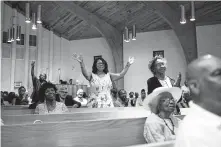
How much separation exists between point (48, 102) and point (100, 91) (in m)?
0.80

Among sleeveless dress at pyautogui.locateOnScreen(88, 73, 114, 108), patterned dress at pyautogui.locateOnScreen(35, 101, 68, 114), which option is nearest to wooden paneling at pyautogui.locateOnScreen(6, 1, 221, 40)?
sleeveless dress at pyautogui.locateOnScreen(88, 73, 114, 108)

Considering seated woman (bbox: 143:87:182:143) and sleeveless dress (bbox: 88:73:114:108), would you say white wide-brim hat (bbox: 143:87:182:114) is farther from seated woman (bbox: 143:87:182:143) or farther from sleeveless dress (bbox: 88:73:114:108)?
sleeveless dress (bbox: 88:73:114:108)

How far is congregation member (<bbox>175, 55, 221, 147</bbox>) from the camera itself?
2.73 feet

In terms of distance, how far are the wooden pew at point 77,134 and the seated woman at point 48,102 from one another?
165 centimetres

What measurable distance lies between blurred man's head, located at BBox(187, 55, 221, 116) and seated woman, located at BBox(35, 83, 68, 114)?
10.4ft

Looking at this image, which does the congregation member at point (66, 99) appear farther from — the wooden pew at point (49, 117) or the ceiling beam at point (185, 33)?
the ceiling beam at point (185, 33)

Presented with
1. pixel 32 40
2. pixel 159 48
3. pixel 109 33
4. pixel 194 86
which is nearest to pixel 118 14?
pixel 109 33

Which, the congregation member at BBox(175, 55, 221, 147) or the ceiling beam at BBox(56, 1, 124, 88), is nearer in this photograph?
the congregation member at BBox(175, 55, 221, 147)

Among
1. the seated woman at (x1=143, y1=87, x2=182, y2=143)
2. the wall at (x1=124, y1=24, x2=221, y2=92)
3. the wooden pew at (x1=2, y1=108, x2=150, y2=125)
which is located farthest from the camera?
the wall at (x1=124, y1=24, x2=221, y2=92)

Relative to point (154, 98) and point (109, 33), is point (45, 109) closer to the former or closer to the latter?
point (154, 98)

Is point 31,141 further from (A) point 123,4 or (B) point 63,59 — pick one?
(B) point 63,59

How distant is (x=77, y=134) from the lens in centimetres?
225

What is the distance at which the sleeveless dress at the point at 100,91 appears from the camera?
4.11 m

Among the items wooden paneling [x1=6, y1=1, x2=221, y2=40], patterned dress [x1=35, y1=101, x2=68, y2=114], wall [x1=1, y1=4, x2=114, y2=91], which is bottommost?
patterned dress [x1=35, y1=101, x2=68, y2=114]
